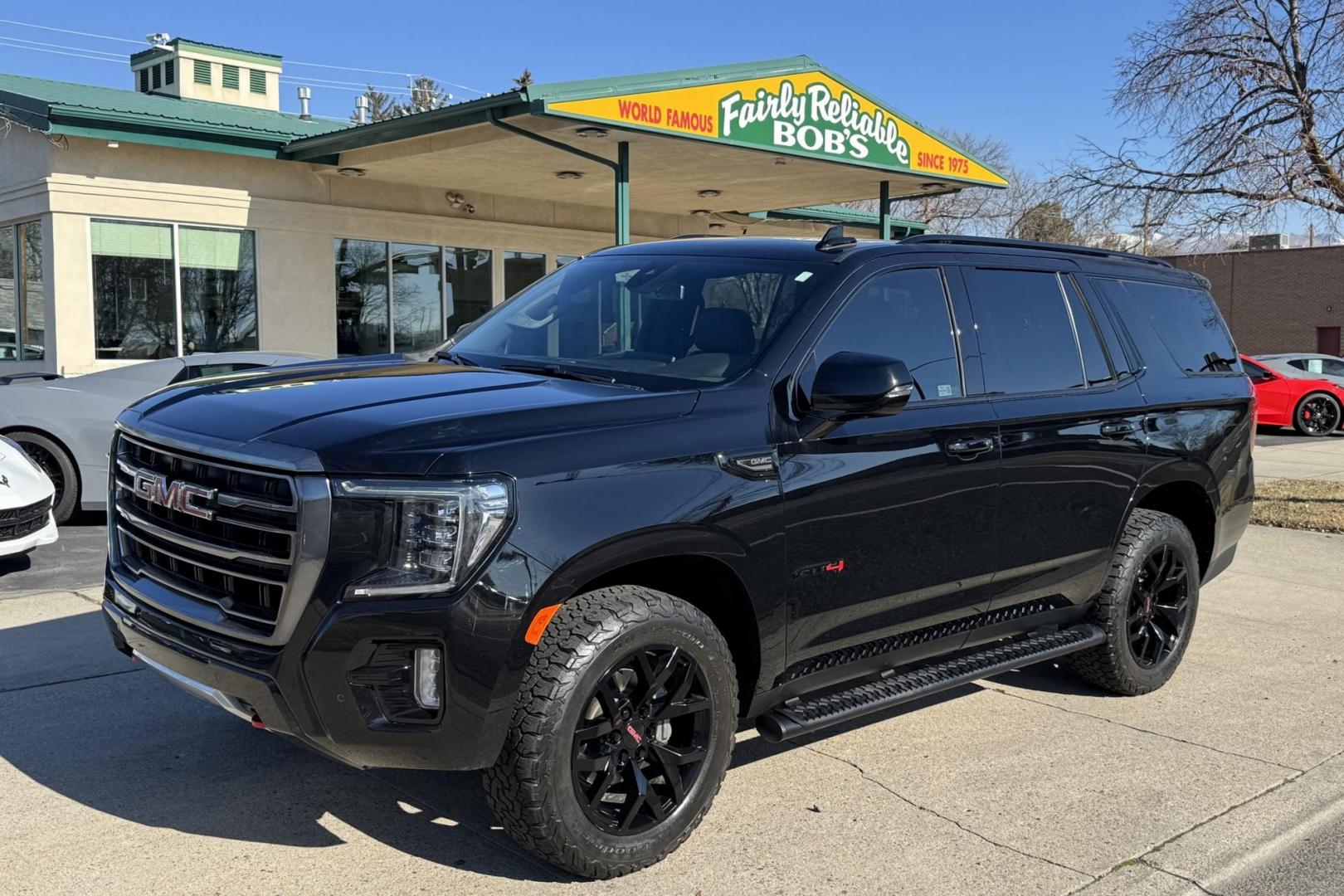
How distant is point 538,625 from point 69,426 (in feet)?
24.9

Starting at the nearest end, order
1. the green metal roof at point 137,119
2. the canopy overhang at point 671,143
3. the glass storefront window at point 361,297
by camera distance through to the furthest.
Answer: the canopy overhang at point 671,143, the green metal roof at point 137,119, the glass storefront window at point 361,297

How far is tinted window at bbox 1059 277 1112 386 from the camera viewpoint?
17.7 ft

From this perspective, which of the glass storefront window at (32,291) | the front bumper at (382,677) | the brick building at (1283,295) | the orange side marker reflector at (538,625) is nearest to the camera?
the front bumper at (382,677)

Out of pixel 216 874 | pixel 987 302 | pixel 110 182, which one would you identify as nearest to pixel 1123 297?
pixel 987 302

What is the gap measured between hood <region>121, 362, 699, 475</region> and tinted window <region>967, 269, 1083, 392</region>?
1.60 metres

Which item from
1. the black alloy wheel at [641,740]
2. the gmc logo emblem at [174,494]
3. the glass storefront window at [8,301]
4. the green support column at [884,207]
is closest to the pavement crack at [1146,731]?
the black alloy wheel at [641,740]

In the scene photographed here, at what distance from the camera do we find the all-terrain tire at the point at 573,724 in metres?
3.46

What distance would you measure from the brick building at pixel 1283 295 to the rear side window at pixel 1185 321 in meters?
37.8

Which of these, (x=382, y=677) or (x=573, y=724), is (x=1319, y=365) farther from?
(x=382, y=677)

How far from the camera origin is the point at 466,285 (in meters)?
19.4

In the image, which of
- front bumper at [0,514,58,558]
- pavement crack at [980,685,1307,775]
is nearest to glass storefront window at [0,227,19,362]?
front bumper at [0,514,58,558]

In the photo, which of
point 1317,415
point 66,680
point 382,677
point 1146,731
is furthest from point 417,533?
point 1317,415

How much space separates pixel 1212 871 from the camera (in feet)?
12.8

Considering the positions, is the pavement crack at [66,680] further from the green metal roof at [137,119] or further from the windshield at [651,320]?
the green metal roof at [137,119]
